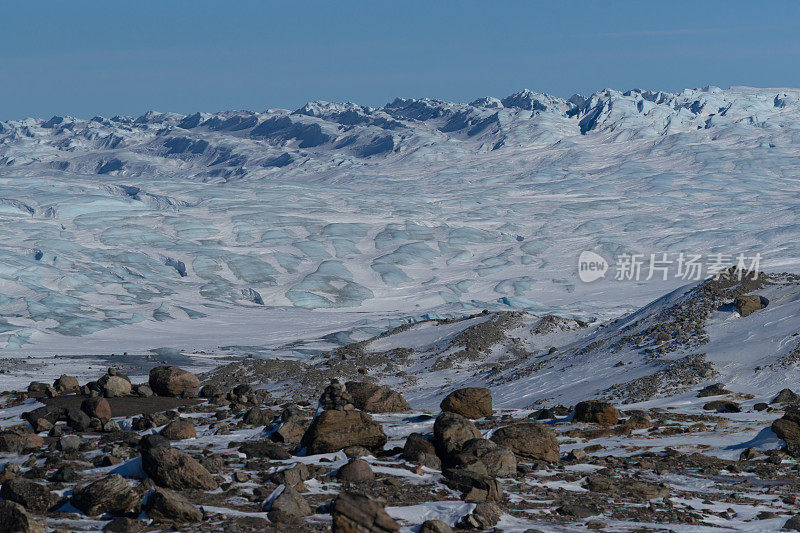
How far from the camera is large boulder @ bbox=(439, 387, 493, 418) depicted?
16.3 m

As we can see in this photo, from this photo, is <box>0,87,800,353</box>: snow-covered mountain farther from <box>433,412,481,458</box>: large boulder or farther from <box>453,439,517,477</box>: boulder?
<box>453,439,517,477</box>: boulder

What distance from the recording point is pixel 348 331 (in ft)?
138

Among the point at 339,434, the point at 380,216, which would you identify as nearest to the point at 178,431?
the point at 339,434

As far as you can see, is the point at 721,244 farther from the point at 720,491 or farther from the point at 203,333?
the point at 720,491

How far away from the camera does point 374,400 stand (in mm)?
16375

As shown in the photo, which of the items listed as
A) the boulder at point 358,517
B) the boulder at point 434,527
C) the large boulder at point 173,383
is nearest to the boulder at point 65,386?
the large boulder at point 173,383

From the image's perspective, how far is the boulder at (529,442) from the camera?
12.7 metres

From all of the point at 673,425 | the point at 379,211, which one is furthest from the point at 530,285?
the point at 673,425

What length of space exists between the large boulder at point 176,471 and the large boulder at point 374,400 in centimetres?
584

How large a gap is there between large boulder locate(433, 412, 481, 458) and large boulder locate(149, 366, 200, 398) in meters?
9.52

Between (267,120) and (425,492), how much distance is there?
172 metres

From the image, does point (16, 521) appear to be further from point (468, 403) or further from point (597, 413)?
point (597, 413)

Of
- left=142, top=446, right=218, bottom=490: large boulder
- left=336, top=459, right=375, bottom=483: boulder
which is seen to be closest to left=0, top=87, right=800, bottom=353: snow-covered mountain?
left=336, top=459, right=375, bottom=483: boulder

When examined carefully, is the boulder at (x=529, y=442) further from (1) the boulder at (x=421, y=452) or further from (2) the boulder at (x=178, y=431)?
(2) the boulder at (x=178, y=431)
